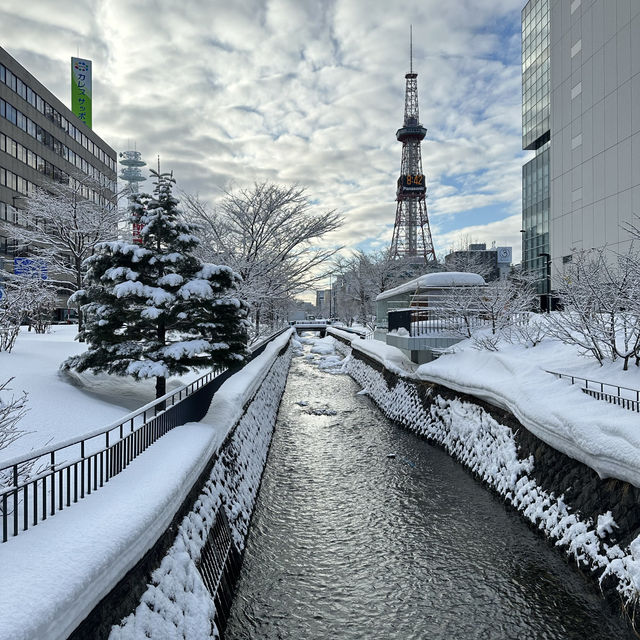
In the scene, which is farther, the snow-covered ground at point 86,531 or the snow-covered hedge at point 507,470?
the snow-covered hedge at point 507,470

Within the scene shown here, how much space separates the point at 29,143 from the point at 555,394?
52.5m

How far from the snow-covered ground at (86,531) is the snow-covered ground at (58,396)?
1.7 inches

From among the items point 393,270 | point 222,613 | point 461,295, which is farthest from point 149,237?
point 393,270

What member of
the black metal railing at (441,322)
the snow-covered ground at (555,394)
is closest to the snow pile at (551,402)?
the snow-covered ground at (555,394)

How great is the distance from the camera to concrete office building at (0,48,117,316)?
40312 mm

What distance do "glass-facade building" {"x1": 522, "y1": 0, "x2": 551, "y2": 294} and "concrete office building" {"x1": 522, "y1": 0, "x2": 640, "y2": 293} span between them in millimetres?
10941

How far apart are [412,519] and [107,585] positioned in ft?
22.5

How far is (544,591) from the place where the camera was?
670 cm

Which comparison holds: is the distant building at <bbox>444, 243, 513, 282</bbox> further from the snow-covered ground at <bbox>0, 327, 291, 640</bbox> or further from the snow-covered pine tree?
the snow-covered ground at <bbox>0, 327, 291, 640</bbox>

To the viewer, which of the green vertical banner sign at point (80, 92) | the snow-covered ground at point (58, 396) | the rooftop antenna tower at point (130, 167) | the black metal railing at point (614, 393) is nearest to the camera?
the black metal railing at point (614, 393)

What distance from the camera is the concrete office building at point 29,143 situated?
40.3m

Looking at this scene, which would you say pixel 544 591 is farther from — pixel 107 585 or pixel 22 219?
pixel 22 219

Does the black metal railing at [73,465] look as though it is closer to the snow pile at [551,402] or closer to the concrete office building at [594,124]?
the snow pile at [551,402]

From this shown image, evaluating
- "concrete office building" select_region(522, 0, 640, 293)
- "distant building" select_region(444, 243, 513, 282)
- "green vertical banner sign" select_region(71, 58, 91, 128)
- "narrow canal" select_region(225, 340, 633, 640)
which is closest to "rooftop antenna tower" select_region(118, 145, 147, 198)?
"green vertical banner sign" select_region(71, 58, 91, 128)
